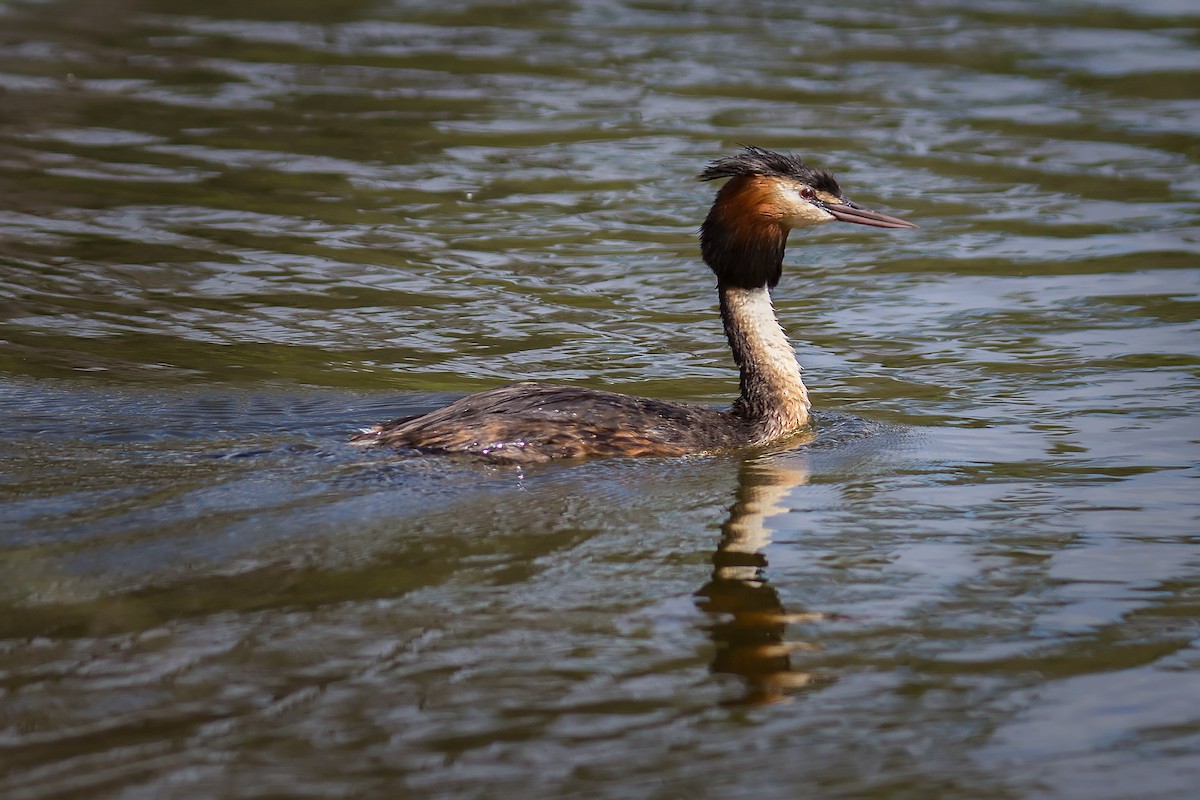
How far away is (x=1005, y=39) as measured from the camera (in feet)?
61.5

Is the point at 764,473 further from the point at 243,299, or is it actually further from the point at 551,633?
the point at 243,299

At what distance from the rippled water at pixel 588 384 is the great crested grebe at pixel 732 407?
0.70ft

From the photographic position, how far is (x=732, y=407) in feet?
28.6

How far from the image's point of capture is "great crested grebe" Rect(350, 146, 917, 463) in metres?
7.65

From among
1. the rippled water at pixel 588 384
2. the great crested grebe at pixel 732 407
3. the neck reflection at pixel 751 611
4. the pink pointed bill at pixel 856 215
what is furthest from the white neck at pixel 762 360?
the neck reflection at pixel 751 611

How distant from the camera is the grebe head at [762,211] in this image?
835cm

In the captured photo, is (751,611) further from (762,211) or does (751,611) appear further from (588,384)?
(588,384)

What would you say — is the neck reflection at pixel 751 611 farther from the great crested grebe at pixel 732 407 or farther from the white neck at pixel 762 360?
the white neck at pixel 762 360

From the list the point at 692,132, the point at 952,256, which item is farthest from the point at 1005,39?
the point at 952,256

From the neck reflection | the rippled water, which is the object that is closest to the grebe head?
the rippled water

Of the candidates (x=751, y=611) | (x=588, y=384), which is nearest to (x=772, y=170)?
(x=588, y=384)

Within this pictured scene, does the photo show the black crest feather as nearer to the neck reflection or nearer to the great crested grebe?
the great crested grebe

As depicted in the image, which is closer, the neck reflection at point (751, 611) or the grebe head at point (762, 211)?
the neck reflection at point (751, 611)

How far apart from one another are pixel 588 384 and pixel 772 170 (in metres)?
1.91
